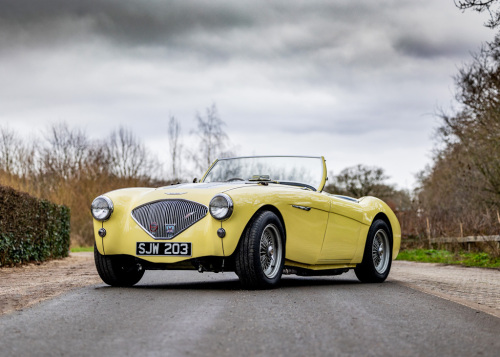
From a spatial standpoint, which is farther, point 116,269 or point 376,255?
point 376,255

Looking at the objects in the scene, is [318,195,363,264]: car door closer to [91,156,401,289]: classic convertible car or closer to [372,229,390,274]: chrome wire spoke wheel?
[91,156,401,289]: classic convertible car

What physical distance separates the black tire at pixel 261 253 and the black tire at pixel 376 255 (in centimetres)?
212

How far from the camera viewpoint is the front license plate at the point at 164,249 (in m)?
7.49

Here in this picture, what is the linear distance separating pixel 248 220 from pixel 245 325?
2573 millimetres

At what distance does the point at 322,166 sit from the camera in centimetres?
996

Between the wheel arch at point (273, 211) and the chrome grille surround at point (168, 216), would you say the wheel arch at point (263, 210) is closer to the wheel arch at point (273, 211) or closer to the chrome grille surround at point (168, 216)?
the wheel arch at point (273, 211)

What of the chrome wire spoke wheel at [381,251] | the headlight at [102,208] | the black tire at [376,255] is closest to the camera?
the headlight at [102,208]

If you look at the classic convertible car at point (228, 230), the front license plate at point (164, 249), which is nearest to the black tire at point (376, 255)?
the classic convertible car at point (228, 230)

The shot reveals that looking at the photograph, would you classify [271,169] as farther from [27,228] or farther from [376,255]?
[27,228]

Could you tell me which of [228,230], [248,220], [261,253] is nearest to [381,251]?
[261,253]

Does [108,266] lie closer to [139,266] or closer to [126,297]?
[139,266]

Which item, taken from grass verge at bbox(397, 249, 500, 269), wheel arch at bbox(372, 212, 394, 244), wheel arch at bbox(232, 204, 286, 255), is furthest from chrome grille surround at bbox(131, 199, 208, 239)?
grass verge at bbox(397, 249, 500, 269)

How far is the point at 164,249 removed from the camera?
7.57 meters

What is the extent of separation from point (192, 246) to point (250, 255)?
608 millimetres
